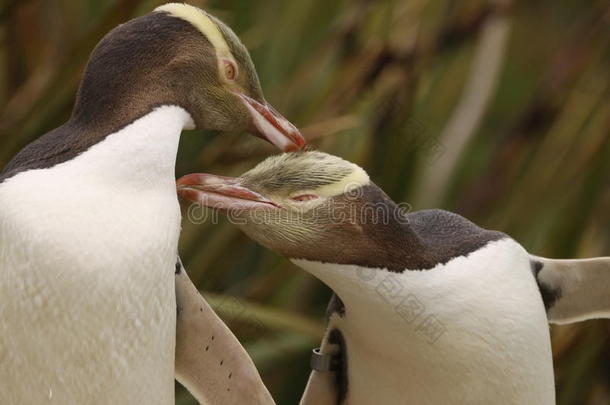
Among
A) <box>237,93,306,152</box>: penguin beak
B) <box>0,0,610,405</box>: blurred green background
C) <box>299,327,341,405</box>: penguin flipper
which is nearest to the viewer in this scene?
<box>237,93,306,152</box>: penguin beak

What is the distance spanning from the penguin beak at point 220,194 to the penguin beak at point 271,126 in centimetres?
6

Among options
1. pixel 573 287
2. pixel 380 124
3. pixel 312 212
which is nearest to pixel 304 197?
pixel 312 212

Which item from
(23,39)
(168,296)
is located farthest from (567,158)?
(168,296)

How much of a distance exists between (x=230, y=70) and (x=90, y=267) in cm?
22

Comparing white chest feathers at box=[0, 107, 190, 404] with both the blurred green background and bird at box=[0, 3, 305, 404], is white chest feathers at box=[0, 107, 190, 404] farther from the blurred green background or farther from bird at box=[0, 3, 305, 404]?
the blurred green background

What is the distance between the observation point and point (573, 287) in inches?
43.3

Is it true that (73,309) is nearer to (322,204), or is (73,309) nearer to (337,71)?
(322,204)

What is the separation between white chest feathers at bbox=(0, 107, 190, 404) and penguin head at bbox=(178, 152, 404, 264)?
0.12m

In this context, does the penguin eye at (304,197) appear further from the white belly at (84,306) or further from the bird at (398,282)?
the white belly at (84,306)

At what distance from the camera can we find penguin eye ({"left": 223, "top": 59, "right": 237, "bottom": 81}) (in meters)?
0.88

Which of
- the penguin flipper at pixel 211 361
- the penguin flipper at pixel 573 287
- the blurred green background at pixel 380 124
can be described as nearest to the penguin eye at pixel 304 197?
the penguin flipper at pixel 211 361

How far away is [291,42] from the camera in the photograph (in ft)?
6.80

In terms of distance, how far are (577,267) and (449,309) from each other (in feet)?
0.70

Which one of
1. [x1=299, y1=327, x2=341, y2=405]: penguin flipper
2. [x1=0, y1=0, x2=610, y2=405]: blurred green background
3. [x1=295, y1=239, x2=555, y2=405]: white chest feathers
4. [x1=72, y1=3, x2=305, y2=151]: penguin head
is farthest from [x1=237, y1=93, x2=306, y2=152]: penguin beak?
[x1=0, y1=0, x2=610, y2=405]: blurred green background
